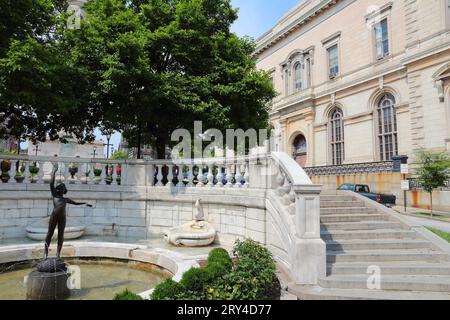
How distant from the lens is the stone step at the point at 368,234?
7.08 m

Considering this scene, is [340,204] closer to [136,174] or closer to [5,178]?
[136,174]

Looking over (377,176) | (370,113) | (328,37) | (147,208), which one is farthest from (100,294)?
(328,37)

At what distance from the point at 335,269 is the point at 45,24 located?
38.3 ft

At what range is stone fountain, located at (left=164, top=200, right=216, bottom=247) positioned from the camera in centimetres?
876

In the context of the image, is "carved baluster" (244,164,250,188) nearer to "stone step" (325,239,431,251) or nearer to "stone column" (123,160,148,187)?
"stone step" (325,239,431,251)

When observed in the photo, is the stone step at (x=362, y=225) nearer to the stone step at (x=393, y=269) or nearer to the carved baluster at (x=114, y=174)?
the stone step at (x=393, y=269)

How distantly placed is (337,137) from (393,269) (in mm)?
24522

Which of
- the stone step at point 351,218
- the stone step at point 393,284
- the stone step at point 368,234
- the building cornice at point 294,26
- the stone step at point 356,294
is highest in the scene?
the building cornice at point 294,26

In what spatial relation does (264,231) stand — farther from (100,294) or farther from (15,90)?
(15,90)

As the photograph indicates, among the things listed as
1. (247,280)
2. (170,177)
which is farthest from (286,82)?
(247,280)

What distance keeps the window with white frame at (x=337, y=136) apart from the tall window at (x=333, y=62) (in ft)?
10.7

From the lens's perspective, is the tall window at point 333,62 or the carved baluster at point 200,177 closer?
the carved baluster at point 200,177

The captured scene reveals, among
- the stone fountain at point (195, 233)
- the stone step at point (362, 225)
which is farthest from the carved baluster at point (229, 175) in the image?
the stone step at point (362, 225)

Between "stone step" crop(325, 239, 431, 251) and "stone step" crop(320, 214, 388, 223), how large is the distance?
959mm
